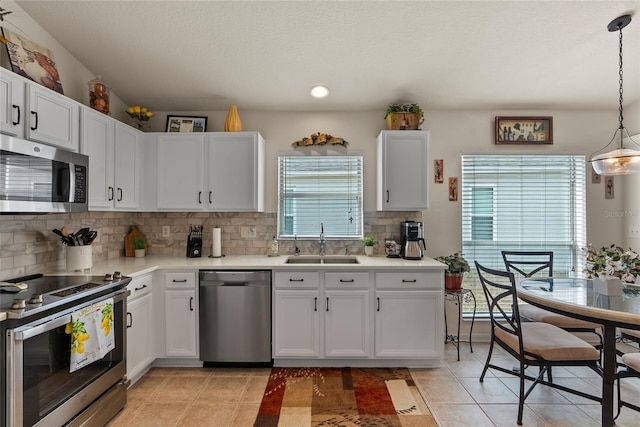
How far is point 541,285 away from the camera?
2.40m

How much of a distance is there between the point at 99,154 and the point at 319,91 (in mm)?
1954

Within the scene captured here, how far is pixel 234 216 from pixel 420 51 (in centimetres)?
236

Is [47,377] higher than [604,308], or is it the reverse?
[604,308]

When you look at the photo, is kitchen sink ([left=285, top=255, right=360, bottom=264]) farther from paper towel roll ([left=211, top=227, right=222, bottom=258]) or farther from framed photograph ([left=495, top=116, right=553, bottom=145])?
framed photograph ([left=495, top=116, right=553, bottom=145])

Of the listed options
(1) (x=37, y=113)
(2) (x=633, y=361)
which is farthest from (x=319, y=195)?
(2) (x=633, y=361)

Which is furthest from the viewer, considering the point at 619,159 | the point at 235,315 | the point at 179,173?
the point at 179,173

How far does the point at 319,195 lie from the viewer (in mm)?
3580

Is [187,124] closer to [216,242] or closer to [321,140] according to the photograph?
[216,242]

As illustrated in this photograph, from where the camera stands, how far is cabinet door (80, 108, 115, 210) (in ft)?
7.94

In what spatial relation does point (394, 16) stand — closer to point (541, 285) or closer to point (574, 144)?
point (541, 285)

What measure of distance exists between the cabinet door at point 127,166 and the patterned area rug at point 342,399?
2.02m

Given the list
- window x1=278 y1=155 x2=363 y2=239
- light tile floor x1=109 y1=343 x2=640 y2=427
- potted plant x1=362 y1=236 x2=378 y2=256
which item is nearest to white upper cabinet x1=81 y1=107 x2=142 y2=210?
window x1=278 y1=155 x2=363 y2=239

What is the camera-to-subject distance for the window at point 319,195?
3557 mm

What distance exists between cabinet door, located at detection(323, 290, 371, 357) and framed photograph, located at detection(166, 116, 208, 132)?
7.10 feet
